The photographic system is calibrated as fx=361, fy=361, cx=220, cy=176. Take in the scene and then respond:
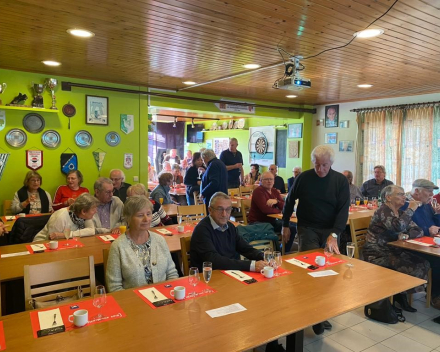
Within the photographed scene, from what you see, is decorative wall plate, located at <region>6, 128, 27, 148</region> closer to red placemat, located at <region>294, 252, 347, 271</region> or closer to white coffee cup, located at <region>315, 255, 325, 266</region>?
red placemat, located at <region>294, 252, 347, 271</region>

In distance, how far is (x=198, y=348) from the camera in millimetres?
1529

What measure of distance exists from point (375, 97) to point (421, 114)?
0.95 meters

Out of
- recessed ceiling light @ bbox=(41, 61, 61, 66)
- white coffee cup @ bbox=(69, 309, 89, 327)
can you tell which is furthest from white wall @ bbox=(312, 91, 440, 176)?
white coffee cup @ bbox=(69, 309, 89, 327)

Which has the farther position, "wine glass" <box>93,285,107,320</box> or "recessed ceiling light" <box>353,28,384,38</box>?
"recessed ceiling light" <box>353,28,384,38</box>

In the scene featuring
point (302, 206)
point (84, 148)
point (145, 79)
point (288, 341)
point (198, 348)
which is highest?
point (145, 79)

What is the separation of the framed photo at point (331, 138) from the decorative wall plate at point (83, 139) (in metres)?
5.19

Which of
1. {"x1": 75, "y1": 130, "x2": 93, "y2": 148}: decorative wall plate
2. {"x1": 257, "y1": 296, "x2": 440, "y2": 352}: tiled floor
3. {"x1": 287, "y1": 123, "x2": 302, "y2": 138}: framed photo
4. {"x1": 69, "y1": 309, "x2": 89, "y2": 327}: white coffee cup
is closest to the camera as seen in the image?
{"x1": 69, "y1": 309, "x2": 89, "y2": 327}: white coffee cup

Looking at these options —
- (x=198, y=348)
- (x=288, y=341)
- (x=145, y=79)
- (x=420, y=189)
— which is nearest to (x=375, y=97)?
(x=420, y=189)

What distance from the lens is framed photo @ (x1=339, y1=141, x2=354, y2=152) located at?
778 cm

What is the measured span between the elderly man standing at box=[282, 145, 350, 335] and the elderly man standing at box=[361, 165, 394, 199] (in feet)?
11.0

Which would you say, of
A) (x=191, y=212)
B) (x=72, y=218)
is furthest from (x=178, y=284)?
A: (x=191, y=212)

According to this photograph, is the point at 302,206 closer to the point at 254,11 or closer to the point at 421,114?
the point at 254,11

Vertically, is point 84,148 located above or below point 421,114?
below

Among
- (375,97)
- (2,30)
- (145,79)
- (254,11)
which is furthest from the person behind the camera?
(375,97)
